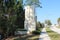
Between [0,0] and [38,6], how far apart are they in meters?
19.0

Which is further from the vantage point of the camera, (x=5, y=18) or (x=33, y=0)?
(x=33, y=0)

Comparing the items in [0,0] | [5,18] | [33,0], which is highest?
[33,0]

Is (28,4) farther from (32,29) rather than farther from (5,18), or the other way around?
(5,18)

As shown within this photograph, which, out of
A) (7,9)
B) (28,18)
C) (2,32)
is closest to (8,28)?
(2,32)

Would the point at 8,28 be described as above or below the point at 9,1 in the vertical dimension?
below

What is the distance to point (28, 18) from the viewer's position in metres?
31.2

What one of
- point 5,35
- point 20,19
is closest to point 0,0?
point 5,35

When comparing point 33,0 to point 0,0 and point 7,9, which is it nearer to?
point 7,9

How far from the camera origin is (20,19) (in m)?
38.1

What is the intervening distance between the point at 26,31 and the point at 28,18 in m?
2.98

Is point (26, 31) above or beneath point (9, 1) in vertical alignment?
beneath

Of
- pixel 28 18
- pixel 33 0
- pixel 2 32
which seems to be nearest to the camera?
pixel 2 32

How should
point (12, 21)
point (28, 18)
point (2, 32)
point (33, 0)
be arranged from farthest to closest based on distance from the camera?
point (33, 0) < point (28, 18) < point (12, 21) < point (2, 32)

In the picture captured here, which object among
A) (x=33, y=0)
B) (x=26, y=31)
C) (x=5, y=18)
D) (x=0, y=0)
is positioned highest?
(x=33, y=0)
